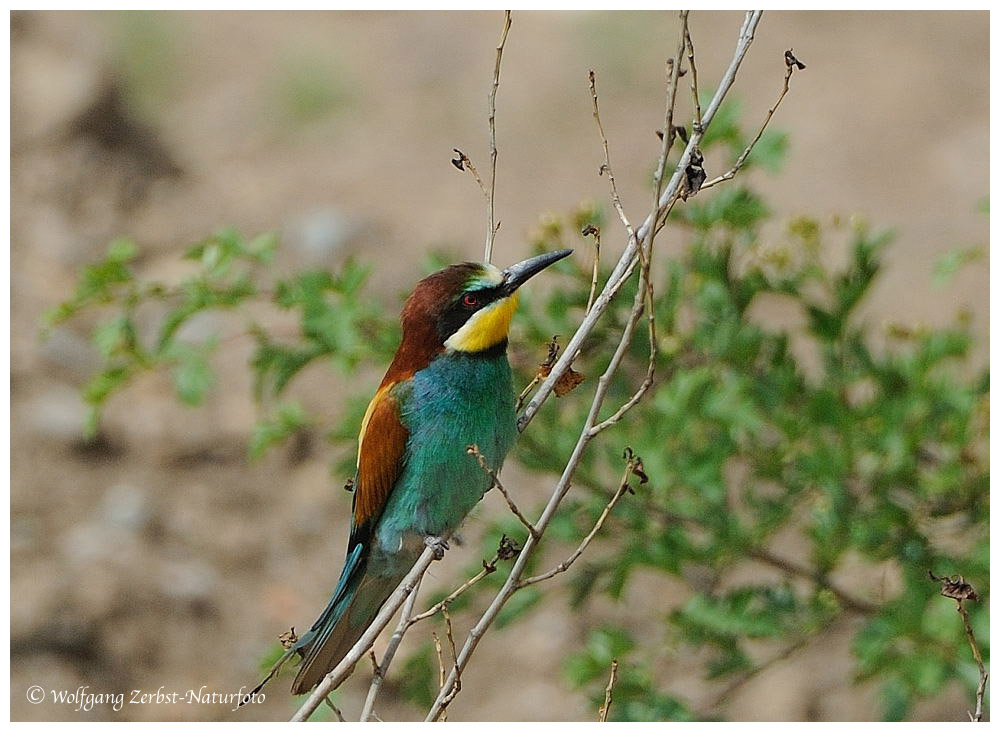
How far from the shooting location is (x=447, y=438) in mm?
2531

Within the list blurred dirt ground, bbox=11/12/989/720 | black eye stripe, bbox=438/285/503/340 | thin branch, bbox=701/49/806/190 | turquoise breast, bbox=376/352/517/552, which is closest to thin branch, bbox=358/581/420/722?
turquoise breast, bbox=376/352/517/552

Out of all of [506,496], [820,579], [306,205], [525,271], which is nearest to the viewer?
[506,496]

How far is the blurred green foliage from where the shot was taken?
9.39 feet

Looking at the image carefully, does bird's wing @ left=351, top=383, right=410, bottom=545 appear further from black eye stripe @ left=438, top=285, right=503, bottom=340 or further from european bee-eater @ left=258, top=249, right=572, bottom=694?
black eye stripe @ left=438, top=285, right=503, bottom=340

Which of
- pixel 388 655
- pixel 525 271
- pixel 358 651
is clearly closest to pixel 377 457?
pixel 525 271

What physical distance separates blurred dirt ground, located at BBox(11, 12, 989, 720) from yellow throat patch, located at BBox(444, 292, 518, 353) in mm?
1303

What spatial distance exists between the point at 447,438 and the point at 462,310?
0.93 feet

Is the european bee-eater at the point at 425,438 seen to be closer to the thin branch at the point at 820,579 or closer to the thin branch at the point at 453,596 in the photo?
the thin branch at the point at 453,596

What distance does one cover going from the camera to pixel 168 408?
17.2 ft

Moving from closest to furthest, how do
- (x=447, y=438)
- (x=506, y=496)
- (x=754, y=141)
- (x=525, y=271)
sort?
(x=506, y=496)
(x=754, y=141)
(x=525, y=271)
(x=447, y=438)

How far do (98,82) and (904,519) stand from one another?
15.8 ft

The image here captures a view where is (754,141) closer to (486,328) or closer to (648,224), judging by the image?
(648,224)

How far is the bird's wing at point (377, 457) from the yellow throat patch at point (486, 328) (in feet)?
0.65

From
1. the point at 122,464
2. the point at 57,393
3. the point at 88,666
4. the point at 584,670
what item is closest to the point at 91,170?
the point at 57,393
